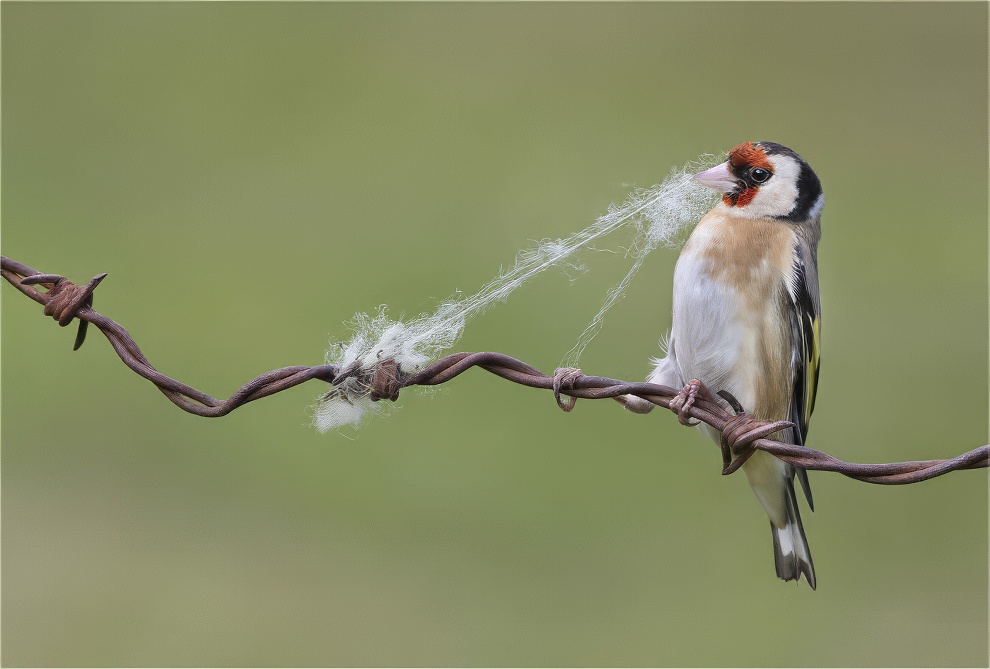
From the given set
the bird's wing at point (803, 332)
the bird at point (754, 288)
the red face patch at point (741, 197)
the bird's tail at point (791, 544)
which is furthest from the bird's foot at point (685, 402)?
the bird's tail at point (791, 544)

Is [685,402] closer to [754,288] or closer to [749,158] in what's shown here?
[754,288]

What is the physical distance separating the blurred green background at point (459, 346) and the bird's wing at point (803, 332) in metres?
1.62

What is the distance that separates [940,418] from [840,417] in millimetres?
885

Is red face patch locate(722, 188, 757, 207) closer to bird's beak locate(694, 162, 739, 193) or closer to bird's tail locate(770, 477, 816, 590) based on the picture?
bird's beak locate(694, 162, 739, 193)

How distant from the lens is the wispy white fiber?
2.80 metres

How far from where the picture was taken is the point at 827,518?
720cm

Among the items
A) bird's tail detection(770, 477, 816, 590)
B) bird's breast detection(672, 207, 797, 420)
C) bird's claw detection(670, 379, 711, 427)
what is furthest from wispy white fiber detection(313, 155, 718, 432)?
bird's tail detection(770, 477, 816, 590)

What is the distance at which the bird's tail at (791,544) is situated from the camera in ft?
11.9

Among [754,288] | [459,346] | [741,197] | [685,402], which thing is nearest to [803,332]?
[754,288]

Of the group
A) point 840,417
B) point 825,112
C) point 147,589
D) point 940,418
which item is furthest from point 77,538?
point 825,112

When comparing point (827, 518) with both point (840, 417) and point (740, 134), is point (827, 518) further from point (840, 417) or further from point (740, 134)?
point (740, 134)

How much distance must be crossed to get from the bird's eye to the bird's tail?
1037 mm

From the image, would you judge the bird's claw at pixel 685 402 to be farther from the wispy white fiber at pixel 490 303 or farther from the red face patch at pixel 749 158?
the red face patch at pixel 749 158

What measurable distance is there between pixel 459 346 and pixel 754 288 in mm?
4113
